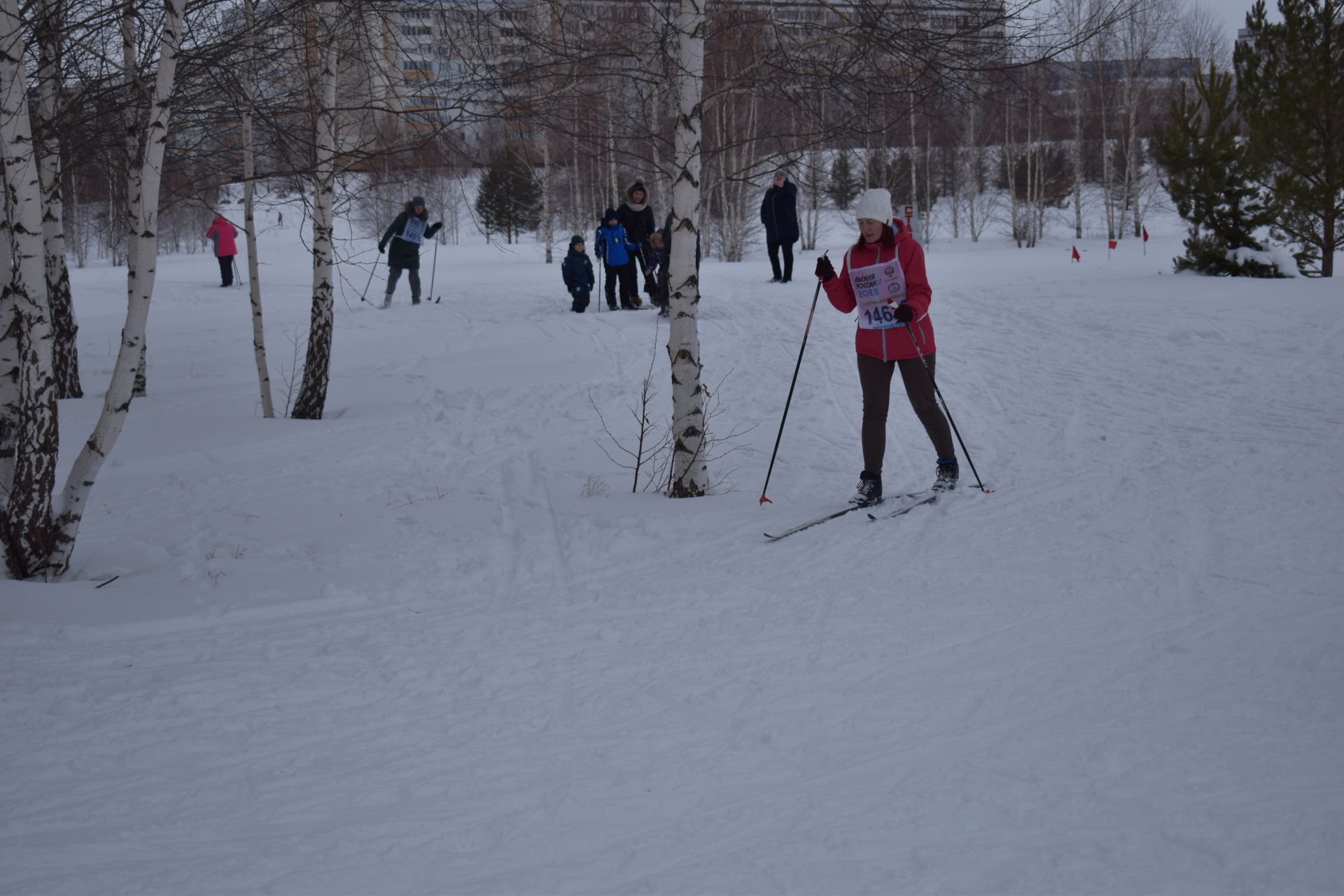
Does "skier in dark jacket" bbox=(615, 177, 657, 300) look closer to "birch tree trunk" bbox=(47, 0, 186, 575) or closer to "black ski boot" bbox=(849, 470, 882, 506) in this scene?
"black ski boot" bbox=(849, 470, 882, 506)

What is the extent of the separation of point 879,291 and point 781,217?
9409mm

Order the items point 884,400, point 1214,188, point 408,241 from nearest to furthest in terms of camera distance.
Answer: point 884,400
point 1214,188
point 408,241

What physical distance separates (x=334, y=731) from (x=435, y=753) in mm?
410

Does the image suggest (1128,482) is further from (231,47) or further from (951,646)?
(231,47)

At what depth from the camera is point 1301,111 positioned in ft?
45.7

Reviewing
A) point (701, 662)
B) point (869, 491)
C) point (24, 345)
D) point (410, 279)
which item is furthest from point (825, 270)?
point (410, 279)

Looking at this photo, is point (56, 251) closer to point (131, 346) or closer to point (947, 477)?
point (131, 346)

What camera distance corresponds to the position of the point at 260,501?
246 inches

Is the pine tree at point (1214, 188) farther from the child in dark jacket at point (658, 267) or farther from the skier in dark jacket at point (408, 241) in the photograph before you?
the skier in dark jacket at point (408, 241)

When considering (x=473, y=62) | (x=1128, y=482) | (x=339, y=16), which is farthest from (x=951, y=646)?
(x=339, y=16)

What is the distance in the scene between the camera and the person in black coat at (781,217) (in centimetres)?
1421

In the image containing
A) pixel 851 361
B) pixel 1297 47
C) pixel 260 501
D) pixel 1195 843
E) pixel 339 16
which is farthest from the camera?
pixel 1297 47

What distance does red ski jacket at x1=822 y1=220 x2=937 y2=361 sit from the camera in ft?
17.7

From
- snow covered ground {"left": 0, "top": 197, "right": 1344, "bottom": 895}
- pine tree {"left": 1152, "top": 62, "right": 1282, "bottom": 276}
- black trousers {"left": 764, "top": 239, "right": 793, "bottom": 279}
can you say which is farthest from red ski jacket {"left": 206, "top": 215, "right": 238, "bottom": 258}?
pine tree {"left": 1152, "top": 62, "right": 1282, "bottom": 276}
